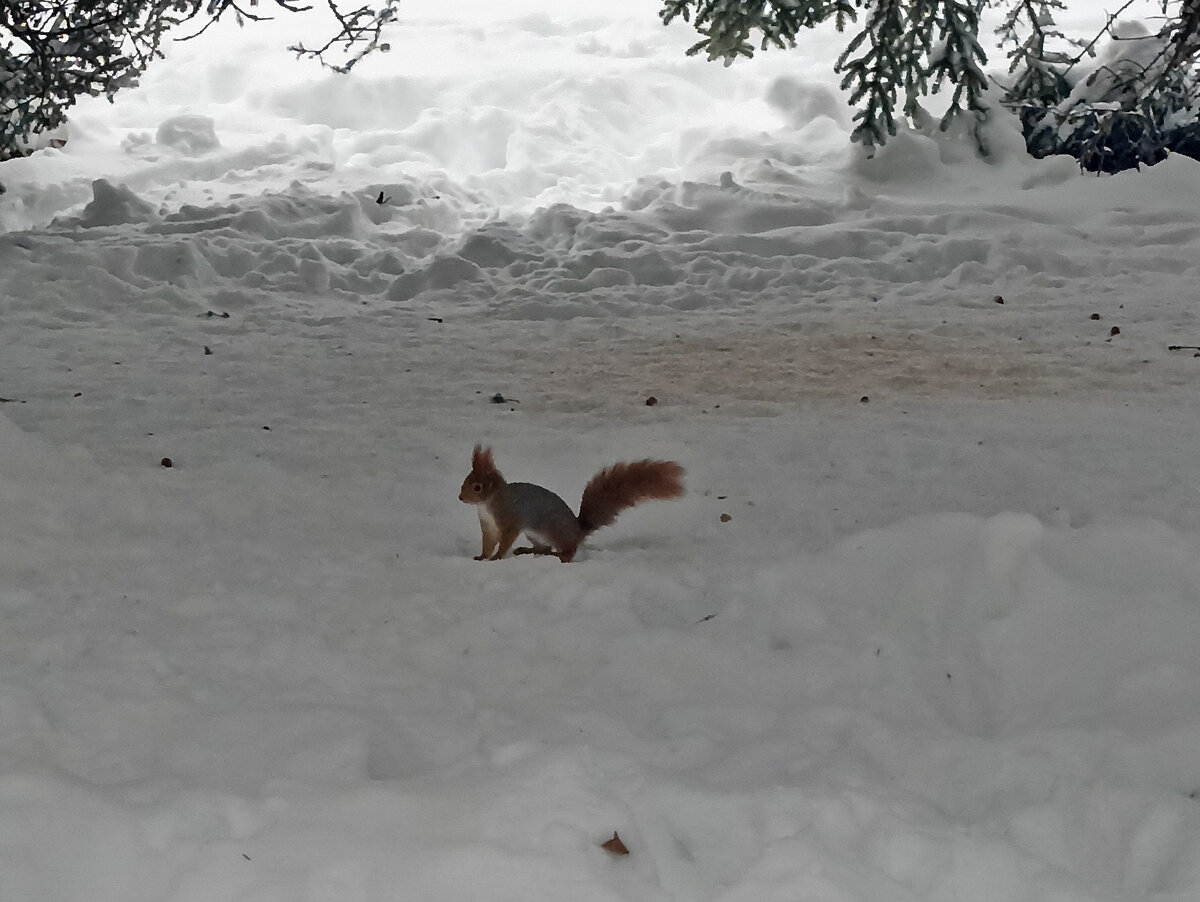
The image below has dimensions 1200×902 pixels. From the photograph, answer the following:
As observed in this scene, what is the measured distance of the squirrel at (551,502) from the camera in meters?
3.16

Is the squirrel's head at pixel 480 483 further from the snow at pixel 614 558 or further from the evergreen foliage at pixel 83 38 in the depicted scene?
the evergreen foliage at pixel 83 38

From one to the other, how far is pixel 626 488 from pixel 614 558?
0.23m

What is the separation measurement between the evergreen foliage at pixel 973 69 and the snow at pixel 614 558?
2.89 feet

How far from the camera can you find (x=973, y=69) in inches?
331

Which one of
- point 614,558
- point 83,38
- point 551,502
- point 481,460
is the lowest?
point 614,558

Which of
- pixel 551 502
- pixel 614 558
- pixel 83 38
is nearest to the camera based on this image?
pixel 614 558

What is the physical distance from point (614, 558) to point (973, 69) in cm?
697

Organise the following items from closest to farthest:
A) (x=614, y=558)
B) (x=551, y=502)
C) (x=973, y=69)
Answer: (x=614, y=558), (x=551, y=502), (x=973, y=69)

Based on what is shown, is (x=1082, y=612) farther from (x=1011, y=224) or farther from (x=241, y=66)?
(x=241, y=66)

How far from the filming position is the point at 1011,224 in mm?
7426

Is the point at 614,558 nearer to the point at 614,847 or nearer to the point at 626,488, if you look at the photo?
the point at 626,488

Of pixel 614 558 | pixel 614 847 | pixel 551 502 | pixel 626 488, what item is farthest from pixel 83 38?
pixel 614 847

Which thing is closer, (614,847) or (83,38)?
(614,847)

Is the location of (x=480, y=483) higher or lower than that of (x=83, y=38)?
lower
